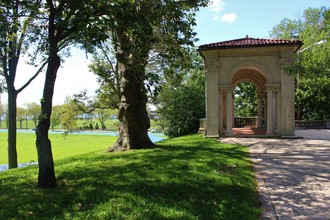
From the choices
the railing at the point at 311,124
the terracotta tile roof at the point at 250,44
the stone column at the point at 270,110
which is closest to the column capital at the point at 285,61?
the terracotta tile roof at the point at 250,44

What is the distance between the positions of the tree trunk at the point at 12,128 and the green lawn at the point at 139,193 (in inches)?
387

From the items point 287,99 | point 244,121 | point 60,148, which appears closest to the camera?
point 287,99

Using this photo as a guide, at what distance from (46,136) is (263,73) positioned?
554 inches

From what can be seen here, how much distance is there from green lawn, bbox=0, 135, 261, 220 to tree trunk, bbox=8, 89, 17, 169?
32.3 feet

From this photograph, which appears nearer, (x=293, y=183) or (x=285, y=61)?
(x=293, y=183)

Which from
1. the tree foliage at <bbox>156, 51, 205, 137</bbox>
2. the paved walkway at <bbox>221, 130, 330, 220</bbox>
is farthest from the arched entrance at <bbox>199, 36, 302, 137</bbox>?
the tree foliage at <bbox>156, 51, 205, 137</bbox>

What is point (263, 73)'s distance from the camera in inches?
671

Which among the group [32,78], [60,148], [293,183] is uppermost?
[32,78]

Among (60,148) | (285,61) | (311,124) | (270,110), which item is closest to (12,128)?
(270,110)

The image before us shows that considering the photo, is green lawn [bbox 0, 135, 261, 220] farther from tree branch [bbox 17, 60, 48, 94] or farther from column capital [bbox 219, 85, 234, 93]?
tree branch [bbox 17, 60, 48, 94]

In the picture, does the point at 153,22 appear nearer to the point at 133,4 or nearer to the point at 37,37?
the point at 133,4

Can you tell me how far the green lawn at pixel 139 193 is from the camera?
185 inches

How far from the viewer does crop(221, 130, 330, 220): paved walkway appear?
5.16 m

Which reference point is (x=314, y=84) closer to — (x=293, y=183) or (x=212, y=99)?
(x=212, y=99)
